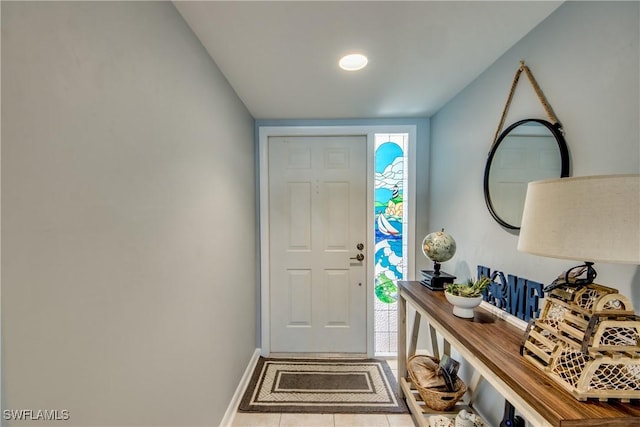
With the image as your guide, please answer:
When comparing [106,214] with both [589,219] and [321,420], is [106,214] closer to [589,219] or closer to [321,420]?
[589,219]

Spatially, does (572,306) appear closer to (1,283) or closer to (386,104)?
(1,283)

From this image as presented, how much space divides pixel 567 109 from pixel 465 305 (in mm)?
968

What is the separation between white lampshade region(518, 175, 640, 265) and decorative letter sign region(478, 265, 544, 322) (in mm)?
601

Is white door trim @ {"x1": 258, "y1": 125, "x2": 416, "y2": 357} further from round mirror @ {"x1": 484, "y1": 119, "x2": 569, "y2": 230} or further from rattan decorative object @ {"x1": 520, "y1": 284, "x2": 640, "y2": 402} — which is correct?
rattan decorative object @ {"x1": 520, "y1": 284, "x2": 640, "y2": 402}

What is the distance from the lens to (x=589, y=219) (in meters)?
0.67

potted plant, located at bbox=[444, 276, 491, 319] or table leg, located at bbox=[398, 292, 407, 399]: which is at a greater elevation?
potted plant, located at bbox=[444, 276, 491, 319]

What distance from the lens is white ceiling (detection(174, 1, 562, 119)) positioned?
1137 millimetres

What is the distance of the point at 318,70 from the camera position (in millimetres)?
1626

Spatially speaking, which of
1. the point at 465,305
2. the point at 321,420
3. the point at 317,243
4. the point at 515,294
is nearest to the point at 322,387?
the point at 321,420

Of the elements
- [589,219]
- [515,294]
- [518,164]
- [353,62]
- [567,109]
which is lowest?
[515,294]

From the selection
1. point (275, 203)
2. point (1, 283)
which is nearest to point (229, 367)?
point (275, 203)

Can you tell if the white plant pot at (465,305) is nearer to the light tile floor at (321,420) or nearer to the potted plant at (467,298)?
the potted plant at (467,298)

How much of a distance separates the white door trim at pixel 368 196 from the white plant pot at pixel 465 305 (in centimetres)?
113

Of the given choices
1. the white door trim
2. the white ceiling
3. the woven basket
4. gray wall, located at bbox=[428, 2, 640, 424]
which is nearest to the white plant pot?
gray wall, located at bbox=[428, 2, 640, 424]
